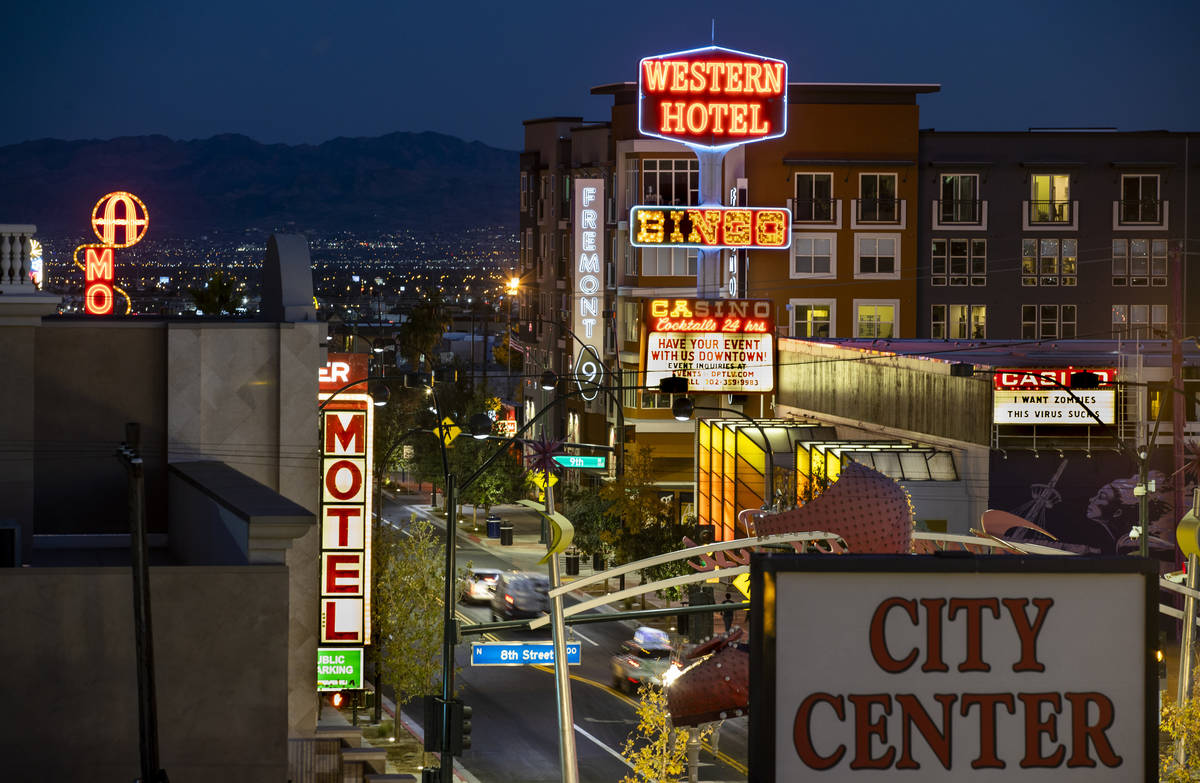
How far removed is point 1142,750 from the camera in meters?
11.1

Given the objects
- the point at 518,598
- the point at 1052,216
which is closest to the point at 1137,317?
the point at 1052,216

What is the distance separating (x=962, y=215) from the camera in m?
87.6

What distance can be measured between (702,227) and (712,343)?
5.42 metres

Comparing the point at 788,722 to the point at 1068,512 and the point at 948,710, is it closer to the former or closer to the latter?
the point at 948,710

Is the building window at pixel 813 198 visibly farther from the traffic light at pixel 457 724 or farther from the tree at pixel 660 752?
the traffic light at pixel 457 724

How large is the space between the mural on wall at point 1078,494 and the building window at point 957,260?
2910 centimetres

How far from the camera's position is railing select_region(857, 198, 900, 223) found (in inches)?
3386

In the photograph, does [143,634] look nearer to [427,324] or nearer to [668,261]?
[668,261]

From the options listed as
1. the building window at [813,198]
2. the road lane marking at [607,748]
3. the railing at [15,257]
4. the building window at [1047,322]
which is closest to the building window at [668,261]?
the building window at [813,198]

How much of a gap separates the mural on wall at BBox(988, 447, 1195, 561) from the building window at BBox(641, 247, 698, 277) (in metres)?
26.7

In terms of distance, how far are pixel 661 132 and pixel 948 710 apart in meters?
65.3

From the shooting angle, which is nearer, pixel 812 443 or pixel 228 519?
pixel 228 519

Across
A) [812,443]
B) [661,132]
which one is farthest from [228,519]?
[661,132]

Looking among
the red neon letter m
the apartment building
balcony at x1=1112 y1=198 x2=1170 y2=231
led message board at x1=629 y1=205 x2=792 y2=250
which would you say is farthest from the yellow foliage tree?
balcony at x1=1112 y1=198 x2=1170 y2=231
